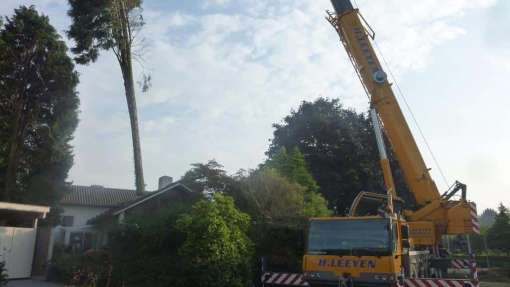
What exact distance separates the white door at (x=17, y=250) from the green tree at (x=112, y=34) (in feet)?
19.7

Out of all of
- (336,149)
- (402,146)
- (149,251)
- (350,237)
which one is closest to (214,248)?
(149,251)

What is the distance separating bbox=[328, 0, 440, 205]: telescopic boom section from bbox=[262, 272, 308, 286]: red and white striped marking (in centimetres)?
516

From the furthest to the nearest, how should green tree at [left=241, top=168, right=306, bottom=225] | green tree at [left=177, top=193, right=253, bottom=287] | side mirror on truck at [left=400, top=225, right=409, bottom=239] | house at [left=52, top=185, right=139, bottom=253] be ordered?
house at [left=52, top=185, right=139, bottom=253] → green tree at [left=241, top=168, right=306, bottom=225] → green tree at [left=177, top=193, right=253, bottom=287] → side mirror on truck at [left=400, top=225, right=409, bottom=239]

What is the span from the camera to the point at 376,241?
10898 mm

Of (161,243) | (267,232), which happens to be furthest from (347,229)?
(161,243)

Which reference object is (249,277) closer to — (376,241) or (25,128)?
(376,241)

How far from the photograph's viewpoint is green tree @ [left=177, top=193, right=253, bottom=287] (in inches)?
543

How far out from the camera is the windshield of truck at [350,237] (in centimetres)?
1087

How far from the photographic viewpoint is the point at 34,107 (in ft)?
87.7

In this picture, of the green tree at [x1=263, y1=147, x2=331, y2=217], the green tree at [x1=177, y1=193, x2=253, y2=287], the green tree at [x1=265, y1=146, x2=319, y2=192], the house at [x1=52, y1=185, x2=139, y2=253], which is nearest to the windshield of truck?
the green tree at [x1=177, y1=193, x2=253, y2=287]

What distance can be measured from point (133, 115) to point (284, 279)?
588 inches

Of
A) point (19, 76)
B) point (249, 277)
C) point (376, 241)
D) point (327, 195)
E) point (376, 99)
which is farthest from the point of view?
point (327, 195)

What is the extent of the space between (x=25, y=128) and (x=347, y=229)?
2243cm

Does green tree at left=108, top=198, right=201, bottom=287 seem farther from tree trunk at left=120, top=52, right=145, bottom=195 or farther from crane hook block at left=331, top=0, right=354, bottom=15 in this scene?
crane hook block at left=331, top=0, right=354, bottom=15
